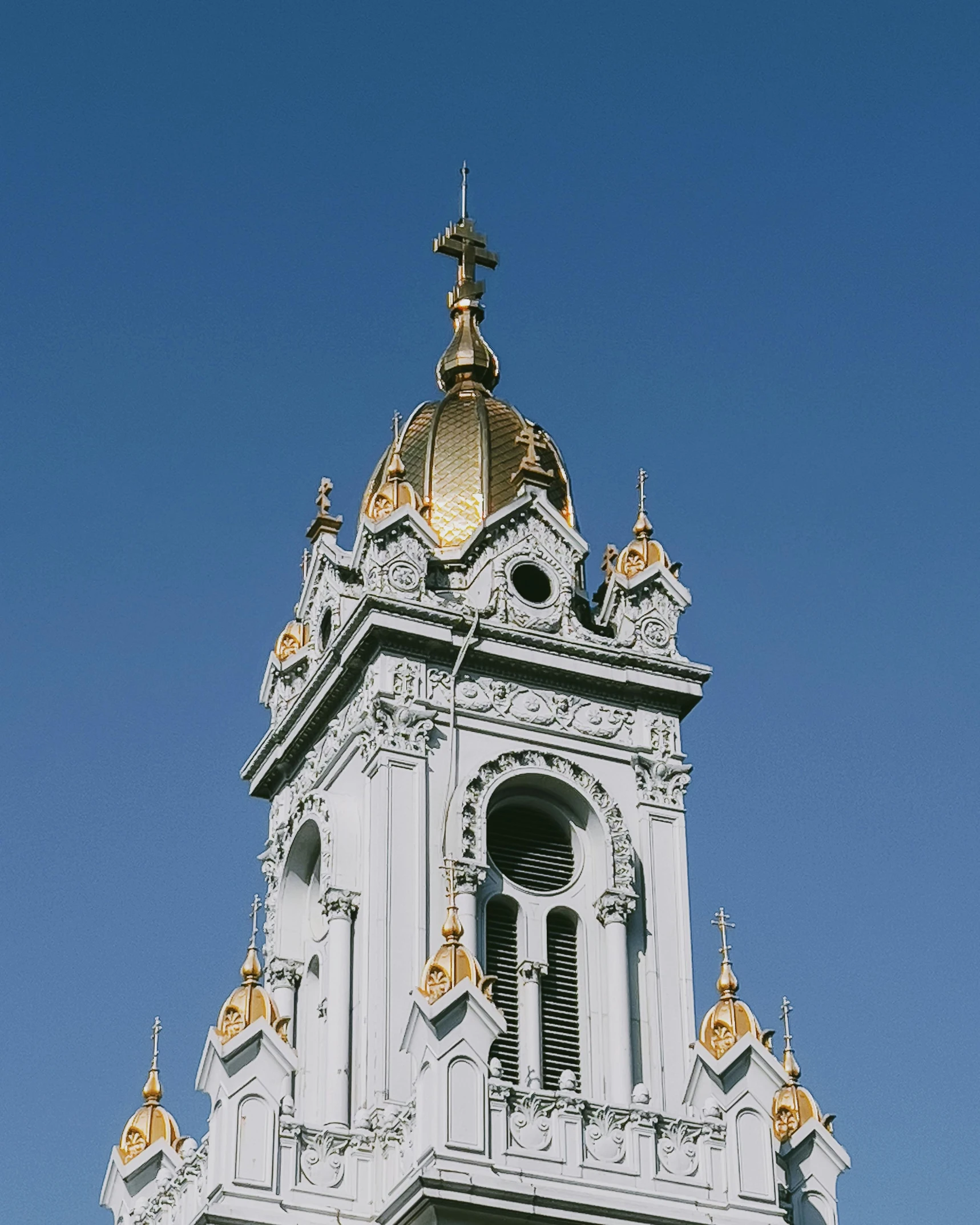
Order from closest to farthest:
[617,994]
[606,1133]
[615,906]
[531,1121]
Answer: [531,1121] → [606,1133] → [617,994] → [615,906]

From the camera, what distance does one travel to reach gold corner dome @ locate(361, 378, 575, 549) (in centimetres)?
4306

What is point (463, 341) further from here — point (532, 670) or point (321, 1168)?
point (321, 1168)

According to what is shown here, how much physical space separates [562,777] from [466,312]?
1162 cm

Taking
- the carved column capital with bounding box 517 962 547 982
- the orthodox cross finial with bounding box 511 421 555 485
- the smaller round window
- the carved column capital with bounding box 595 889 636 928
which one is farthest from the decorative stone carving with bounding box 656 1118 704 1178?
the orthodox cross finial with bounding box 511 421 555 485

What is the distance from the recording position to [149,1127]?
39156 millimetres

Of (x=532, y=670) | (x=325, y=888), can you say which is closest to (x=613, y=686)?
(x=532, y=670)

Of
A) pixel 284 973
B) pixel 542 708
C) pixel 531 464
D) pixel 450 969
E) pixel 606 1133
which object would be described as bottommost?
pixel 606 1133

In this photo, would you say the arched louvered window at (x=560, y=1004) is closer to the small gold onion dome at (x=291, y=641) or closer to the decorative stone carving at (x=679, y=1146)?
the decorative stone carving at (x=679, y=1146)

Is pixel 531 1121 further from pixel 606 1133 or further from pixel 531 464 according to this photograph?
pixel 531 464

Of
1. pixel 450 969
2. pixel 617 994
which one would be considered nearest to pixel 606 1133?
pixel 450 969

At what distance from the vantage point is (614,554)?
43656 millimetres

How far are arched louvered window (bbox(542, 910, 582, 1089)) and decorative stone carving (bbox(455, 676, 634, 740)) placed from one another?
326cm

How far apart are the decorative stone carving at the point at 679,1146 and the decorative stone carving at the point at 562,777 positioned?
16.9ft

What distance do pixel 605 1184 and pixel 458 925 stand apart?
4200 millimetres
